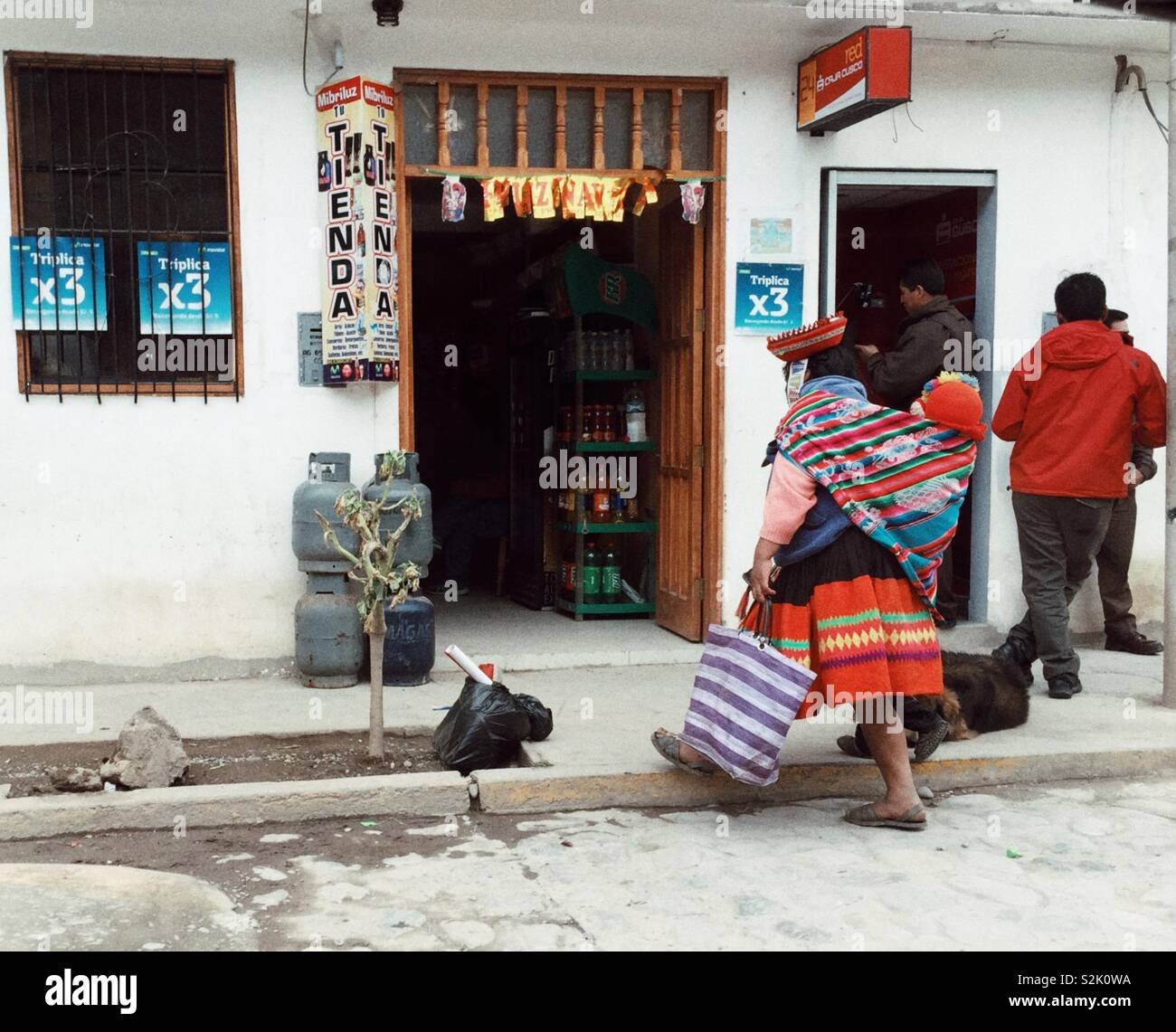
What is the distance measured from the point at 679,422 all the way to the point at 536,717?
287 centimetres

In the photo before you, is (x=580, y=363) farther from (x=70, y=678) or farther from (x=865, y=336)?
(x=70, y=678)

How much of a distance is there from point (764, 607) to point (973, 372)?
3.74 m

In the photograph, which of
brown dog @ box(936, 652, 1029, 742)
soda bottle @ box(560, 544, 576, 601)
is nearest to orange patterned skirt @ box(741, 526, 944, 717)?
brown dog @ box(936, 652, 1029, 742)

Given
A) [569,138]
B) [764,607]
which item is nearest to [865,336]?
[569,138]

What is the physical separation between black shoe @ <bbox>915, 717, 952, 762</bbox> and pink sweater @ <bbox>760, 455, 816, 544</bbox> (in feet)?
4.09

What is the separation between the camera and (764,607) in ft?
14.7

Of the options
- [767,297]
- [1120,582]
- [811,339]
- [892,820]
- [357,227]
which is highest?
[357,227]

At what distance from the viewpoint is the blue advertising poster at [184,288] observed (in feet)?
21.5

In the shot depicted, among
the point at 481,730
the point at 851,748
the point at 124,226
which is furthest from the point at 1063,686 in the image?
the point at 124,226

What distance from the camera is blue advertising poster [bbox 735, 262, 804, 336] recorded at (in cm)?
714

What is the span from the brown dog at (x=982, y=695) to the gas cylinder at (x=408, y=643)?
2603 mm

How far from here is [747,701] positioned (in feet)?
14.4

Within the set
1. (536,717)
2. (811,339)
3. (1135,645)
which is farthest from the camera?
(1135,645)

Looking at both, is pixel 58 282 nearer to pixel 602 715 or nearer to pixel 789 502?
pixel 602 715
